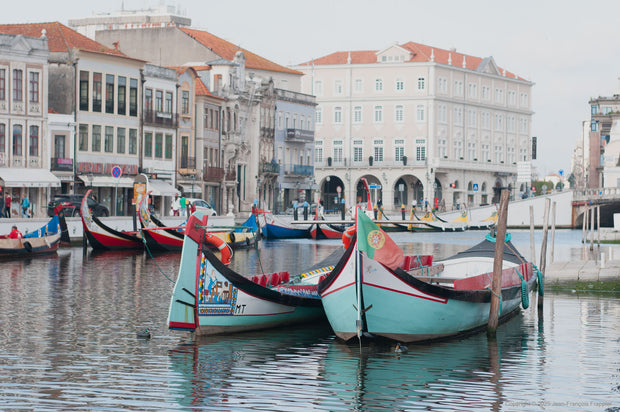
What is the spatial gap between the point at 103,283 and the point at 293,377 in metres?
15.3

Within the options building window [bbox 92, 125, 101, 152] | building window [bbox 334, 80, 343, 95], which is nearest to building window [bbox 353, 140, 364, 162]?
building window [bbox 334, 80, 343, 95]

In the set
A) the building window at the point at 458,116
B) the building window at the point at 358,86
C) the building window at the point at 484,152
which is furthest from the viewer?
the building window at the point at 484,152

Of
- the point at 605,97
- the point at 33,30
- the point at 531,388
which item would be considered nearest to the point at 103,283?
the point at 531,388

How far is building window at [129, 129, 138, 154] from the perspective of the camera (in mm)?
65312

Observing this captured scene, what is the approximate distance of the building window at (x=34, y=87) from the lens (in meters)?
56.8

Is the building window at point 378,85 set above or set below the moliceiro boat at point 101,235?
above

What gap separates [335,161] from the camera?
109 m

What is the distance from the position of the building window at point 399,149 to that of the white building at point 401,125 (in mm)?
97

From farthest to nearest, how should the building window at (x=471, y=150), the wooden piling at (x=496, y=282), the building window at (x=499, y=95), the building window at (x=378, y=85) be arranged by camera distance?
the building window at (x=499, y=95) → the building window at (x=471, y=150) → the building window at (x=378, y=85) → the wooden piling at (x=496, y=282)

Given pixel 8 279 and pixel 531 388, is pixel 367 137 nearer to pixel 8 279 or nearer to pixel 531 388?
pixel 8 279

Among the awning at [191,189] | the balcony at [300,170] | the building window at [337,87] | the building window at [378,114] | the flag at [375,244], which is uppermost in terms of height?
the building window at [337,87]

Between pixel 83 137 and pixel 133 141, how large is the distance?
16.4 feet

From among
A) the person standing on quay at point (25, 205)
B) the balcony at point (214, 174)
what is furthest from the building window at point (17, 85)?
the balcony at point (214, 174)

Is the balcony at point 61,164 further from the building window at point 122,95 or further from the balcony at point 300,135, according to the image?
the balcony at point 300,135
